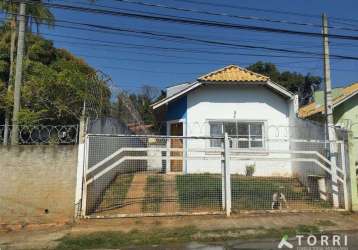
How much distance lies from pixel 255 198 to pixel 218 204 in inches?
42.3

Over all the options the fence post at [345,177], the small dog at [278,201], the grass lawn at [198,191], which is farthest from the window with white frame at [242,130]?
the small dog at [278,201]

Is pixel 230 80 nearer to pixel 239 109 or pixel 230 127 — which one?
pixel 239 109

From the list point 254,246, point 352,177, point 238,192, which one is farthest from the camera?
point 238,192

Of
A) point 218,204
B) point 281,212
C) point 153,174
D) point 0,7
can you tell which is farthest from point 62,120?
point 281,212

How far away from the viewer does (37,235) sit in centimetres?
726

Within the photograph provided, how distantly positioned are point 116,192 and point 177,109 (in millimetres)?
6880

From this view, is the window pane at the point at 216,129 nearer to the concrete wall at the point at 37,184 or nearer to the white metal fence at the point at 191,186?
the white metal fence at the point at 191,186

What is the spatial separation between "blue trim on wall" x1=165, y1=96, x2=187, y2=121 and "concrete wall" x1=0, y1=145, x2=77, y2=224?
792 cm

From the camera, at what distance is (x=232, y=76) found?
15.5m

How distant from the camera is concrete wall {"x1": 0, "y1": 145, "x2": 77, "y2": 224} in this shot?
26.6 ft

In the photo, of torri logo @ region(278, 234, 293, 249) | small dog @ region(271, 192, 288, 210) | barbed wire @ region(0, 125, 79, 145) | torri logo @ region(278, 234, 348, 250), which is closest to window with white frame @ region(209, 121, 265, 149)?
small dog @ region(271, 192, 288, 210)

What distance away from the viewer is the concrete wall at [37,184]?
26.6ft

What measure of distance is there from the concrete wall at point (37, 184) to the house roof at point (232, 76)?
8.10 m

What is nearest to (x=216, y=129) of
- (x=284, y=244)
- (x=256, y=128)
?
(x=256, y=128)
